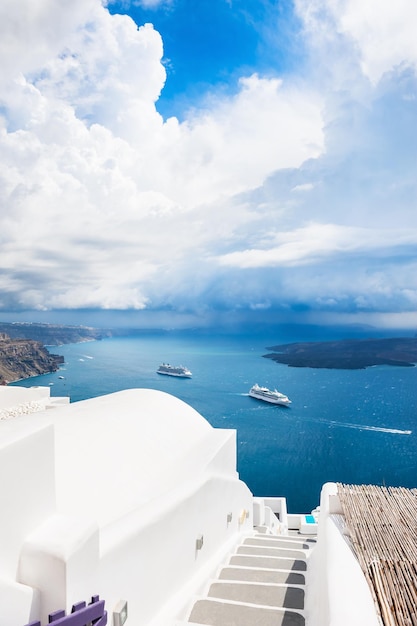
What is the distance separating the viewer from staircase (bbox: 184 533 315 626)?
129 inches

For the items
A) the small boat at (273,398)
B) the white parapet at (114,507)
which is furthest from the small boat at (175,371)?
the white parapet at (114,507)

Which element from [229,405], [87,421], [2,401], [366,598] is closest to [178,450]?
[87,421]

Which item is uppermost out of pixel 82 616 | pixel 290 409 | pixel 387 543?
pixel 82 616

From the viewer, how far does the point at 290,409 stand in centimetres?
4472

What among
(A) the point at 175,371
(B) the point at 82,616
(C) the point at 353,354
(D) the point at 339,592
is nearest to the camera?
(B) the point at 82,616

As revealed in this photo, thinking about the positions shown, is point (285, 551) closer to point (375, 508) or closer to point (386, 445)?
point (375, 508)

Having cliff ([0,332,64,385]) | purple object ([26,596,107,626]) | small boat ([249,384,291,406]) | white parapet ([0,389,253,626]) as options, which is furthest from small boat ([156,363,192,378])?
purple object ([26,596,107,626])

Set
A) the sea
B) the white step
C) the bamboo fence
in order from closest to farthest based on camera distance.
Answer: the bamboo fence
the white step
the sea

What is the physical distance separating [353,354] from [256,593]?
77070mm

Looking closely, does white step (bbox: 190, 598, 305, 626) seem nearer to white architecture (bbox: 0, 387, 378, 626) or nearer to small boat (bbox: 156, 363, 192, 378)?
white architecture (bbox: 0, 387, 378, 626)

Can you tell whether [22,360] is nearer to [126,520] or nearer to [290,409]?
[290,409]

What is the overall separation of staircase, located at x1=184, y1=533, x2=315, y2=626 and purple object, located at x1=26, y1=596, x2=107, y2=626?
1.48 meters

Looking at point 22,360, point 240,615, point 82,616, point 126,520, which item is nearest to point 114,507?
point 126,520

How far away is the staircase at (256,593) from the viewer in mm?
3273
